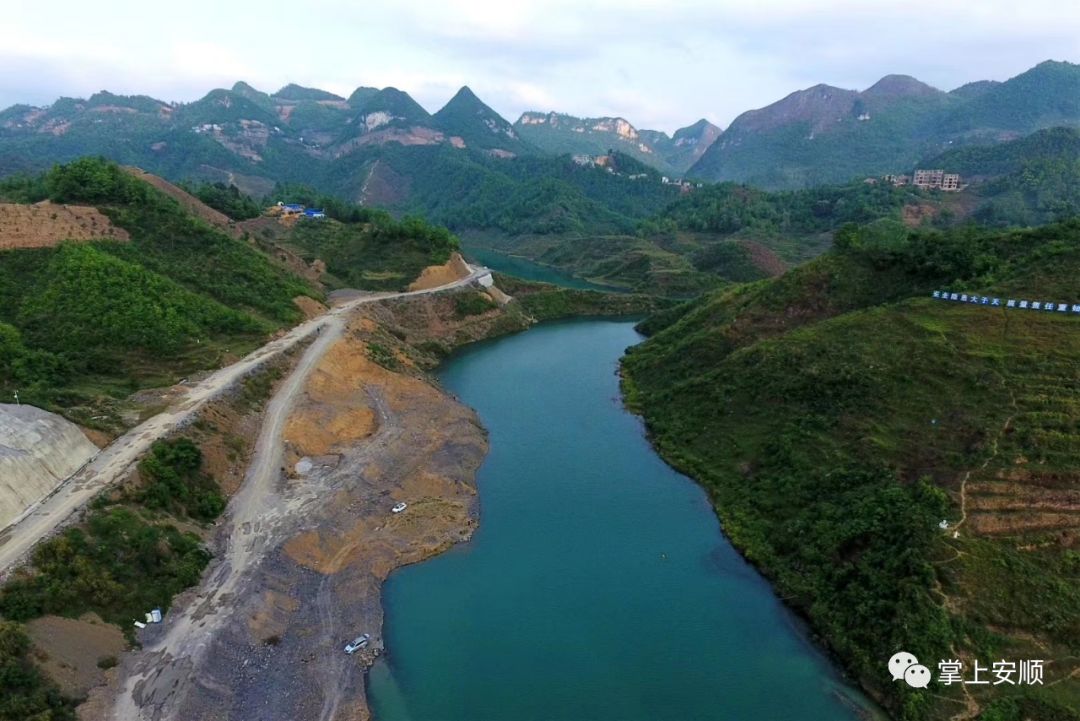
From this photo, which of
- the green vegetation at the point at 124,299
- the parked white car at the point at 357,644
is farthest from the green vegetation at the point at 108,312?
the parked white car at the point at 357,644

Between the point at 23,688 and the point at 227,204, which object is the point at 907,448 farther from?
the point at 227,204

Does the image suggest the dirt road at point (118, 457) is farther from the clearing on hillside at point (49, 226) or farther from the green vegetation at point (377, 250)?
the green vegetation at point (377, 250)

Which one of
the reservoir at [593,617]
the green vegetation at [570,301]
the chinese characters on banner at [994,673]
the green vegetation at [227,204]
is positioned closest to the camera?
the chinese characters on banner at [994,673]

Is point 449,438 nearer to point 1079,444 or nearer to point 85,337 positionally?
point 85,337

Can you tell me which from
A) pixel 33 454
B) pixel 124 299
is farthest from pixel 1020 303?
pixel 124 299

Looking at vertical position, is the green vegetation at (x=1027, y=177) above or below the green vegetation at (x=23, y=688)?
above

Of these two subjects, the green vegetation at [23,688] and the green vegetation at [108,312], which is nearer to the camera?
the green vegetation at [23,688]

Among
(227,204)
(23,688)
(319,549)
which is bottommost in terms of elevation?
(319,549)

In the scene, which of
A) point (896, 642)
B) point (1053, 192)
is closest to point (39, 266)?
point (896, 642)
